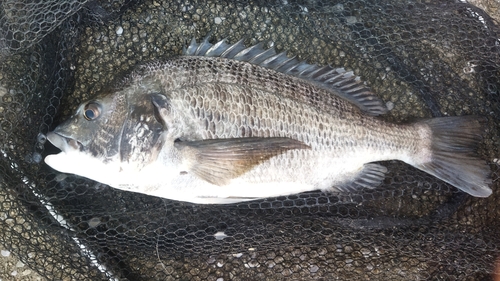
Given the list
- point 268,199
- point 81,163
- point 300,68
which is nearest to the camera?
point 81,163

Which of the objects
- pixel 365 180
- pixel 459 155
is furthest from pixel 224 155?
pixel 459 155

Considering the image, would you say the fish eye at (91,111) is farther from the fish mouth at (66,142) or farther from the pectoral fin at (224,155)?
the pectoral fin at (224,155)

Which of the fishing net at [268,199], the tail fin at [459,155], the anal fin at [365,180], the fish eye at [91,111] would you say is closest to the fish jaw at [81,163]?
the fish eye at [91,111]

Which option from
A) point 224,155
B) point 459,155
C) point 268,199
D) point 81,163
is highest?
point 81,163

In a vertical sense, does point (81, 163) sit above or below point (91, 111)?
below

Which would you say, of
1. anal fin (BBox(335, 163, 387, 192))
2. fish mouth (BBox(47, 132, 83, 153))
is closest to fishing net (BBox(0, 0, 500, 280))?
anal fin (BBox(335, 163, 387, 192))

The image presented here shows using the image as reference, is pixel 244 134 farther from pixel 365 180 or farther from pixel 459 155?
pixel 459 155
